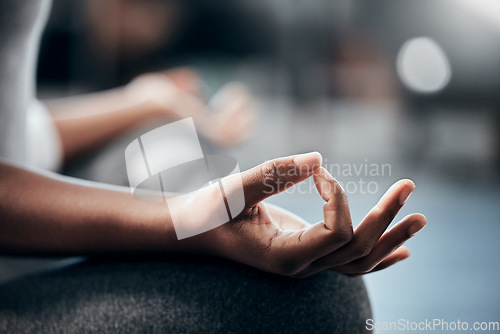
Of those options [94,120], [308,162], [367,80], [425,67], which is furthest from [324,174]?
[367,80]

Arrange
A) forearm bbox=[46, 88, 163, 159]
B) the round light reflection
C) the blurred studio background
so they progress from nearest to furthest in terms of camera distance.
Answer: forearm bbox=[46, 88, 163, 159]
the blurred studio background
the round light reflection

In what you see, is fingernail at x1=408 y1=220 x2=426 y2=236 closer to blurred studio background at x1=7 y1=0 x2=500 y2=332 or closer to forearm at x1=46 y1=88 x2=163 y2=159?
blurred studio background at x1=7 y1=0 x2=500 y2=332

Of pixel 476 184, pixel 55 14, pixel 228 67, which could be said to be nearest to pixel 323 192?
pixel 476 184

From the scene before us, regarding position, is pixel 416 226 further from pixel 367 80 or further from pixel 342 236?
pixel 367 80

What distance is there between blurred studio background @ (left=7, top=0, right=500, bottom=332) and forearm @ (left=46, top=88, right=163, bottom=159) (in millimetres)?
138

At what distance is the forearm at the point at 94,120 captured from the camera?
621mm

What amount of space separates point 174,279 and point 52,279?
0.29ft

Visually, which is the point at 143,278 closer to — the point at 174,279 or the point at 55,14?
the point at 174,279

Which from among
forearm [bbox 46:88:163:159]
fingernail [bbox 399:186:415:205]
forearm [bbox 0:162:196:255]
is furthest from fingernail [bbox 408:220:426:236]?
forearm [bbox 46:88:163:159]

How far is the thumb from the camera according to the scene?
0.20 meters

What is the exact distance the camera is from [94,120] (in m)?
0.66

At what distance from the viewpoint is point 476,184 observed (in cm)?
132

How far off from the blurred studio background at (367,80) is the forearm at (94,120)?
0.14 meters

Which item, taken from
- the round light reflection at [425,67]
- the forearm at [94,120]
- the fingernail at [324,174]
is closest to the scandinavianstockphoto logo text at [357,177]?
the fingernail at [324,174]
